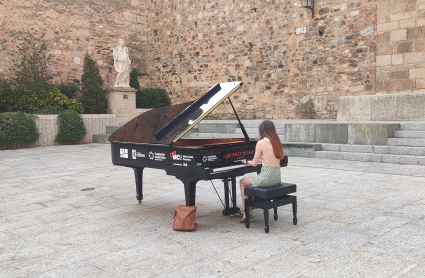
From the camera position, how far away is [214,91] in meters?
4.16

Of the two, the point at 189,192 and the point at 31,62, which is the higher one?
the point at 31,62

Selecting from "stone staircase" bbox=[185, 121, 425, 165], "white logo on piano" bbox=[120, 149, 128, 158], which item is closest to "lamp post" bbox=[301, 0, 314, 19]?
"stone staircase" bbox=[185, 121, 425, 165]

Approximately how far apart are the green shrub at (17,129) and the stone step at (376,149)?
7850mm

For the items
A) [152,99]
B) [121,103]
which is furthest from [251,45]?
[121,103]

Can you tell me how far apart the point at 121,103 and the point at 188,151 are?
458 inches

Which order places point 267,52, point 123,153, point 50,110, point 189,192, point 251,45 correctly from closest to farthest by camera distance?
point 189,192 < point 123,153 < point 50,110 < point 267,52 < point 251,45

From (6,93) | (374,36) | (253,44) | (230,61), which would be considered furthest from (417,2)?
(6,93)

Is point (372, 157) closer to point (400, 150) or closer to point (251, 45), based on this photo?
point (400, 150)

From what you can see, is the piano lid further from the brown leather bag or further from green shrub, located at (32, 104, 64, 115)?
green shrub, located at (32, 104, 64, 115)

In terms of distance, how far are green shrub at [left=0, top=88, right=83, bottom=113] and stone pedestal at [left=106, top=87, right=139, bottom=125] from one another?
1414 mm

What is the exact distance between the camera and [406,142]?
24.9 feet

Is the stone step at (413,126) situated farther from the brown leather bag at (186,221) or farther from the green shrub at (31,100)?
the green shrub at (31,100)

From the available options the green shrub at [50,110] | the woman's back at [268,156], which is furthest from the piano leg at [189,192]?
the green shrub at [50,110]

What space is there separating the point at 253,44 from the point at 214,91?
10.9 meters
